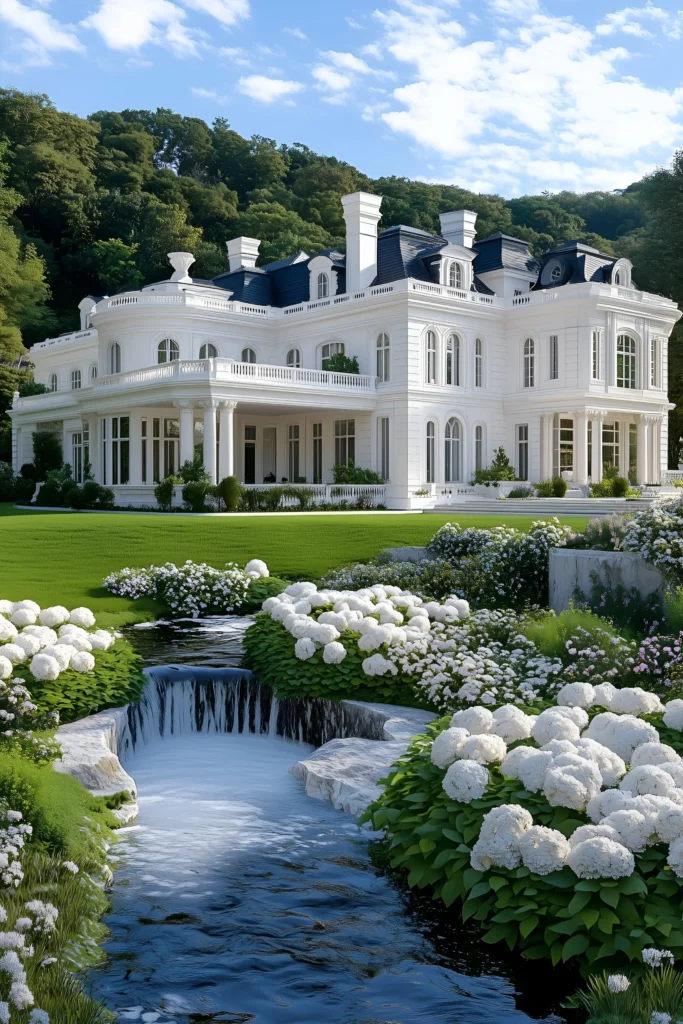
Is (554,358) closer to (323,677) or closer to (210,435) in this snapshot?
(210,435)

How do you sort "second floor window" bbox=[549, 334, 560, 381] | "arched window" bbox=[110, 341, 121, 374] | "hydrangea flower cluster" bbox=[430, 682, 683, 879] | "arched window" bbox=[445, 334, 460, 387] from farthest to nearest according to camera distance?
1. "arched window" bbox=[110, 341, 121, 374]
2. "second floor window" bbox=[549, 334, 560, 381]
3. "arched window" bbox=[445, 334, 460, 387]
4. "hydrangea flower cluster" bbox=[430, 682, 683, 879]

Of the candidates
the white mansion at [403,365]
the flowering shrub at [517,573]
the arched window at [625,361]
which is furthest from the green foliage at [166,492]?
the arched window at [625,361]

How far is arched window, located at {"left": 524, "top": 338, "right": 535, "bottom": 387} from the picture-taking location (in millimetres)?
39531

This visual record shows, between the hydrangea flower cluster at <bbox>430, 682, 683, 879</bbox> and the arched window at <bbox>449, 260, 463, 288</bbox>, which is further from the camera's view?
the arched window at <bbox>449, 260, 463, 288</bbox>

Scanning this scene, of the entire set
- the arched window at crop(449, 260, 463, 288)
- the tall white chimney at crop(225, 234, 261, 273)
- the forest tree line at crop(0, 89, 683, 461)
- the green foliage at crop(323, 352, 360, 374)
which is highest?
the forest tree line at crop(0, 89, 683, 461)

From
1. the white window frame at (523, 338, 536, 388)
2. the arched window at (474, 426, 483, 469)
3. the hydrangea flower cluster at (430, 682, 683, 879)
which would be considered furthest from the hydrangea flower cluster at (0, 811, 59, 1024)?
the white window frame at (523, 338, 536, 388)

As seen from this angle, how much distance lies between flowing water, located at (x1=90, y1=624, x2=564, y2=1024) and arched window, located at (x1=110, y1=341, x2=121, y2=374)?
33.3 metres

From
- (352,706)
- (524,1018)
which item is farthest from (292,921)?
(352,706)

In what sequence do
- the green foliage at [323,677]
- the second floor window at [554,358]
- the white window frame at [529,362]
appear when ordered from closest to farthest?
the green foliage at [323,677] → the second floor window at [554,358] → the white window frame at [529,362]

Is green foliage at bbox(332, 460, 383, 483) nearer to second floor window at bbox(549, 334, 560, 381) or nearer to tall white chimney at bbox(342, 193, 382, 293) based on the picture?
tall white chimney at bbox(342, 193, 382, 293)

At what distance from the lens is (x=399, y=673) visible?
9953mm

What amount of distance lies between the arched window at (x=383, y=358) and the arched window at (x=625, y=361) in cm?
967

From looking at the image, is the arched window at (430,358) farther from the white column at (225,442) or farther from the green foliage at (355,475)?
the white column at (225,442)

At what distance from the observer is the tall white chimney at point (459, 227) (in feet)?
146
